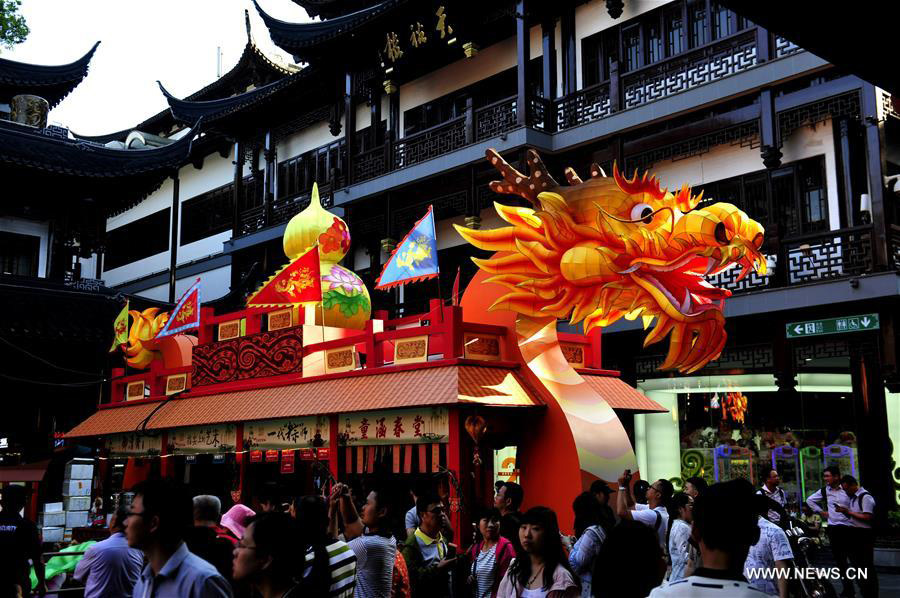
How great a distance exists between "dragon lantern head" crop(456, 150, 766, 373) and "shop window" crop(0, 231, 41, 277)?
17396mm

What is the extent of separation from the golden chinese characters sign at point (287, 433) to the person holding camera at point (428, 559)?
5.34 m

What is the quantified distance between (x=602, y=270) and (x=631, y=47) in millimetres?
9519

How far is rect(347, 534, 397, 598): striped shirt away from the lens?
5.87 meters

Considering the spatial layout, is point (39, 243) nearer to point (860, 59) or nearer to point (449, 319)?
point (449, 319)

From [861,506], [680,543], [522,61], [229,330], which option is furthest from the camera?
[522,61]

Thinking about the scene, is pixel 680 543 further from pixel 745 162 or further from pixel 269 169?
pixel 269 169

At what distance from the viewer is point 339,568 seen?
16.0 ft

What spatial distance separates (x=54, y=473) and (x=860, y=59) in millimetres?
21333

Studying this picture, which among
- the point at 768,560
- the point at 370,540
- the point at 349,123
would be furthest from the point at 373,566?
the point at 349,123

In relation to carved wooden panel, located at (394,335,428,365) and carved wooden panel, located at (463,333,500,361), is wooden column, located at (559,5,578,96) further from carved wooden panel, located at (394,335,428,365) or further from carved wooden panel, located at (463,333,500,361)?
carved wooden panel, located at (394,335,428,365)

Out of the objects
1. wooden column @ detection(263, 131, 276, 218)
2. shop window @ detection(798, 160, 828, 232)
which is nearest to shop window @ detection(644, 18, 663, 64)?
shop window @ detection(798, 160, 828, 232)

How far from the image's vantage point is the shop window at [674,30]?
17.5 m

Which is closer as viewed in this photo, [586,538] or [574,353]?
[586,538]

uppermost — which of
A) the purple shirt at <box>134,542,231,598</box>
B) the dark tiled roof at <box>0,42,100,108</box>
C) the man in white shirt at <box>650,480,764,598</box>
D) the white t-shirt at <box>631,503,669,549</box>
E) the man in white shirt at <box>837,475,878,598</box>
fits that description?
the dark tiled roof at <box>0,42,100,108</box>
